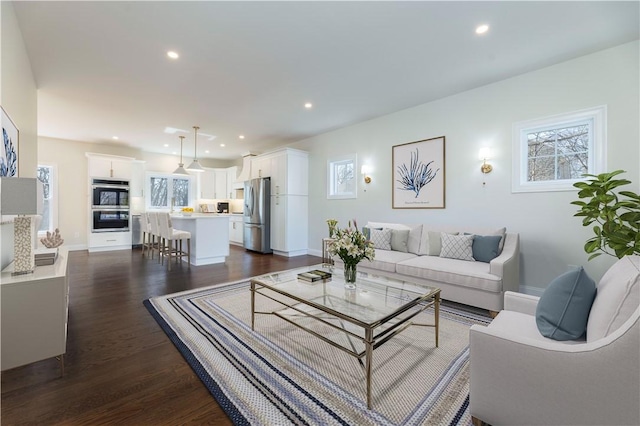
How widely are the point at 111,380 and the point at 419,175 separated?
4.32 metres

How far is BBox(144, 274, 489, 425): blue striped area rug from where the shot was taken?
146 centimetres

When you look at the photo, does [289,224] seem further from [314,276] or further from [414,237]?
[314,276]

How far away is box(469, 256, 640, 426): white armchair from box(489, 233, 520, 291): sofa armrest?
4.27 ft

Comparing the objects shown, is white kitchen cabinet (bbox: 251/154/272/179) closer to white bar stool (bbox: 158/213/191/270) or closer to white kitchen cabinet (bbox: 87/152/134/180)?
white bar stool (bbox: 158/213/191/270)

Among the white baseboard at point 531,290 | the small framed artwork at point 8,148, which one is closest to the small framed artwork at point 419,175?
the white baseboard at point 531,290

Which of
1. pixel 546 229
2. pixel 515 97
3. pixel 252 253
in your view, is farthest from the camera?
pixel 252 253

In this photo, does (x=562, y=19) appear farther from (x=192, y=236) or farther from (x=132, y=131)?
(x=132, y=131)

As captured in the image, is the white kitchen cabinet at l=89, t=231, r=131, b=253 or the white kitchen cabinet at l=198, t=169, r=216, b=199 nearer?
the white kitchen cabinet at l=89, t=231, r=131, b=253

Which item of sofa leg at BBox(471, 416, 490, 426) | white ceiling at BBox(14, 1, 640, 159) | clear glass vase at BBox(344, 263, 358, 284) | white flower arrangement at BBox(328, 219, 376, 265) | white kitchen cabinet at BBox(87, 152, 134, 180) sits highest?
white ceiling at BBox(14, 1, 640, 159)

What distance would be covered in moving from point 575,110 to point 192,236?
6010 millimetres

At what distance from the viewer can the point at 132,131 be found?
5.81 meters

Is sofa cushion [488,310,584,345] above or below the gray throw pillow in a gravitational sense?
below

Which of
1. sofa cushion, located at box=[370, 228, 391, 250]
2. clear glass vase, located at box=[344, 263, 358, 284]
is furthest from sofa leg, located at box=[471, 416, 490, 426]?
sofa cushion, located at box=[370, 228, 391, 250]

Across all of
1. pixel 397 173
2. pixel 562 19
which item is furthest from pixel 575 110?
pixel 397 173
